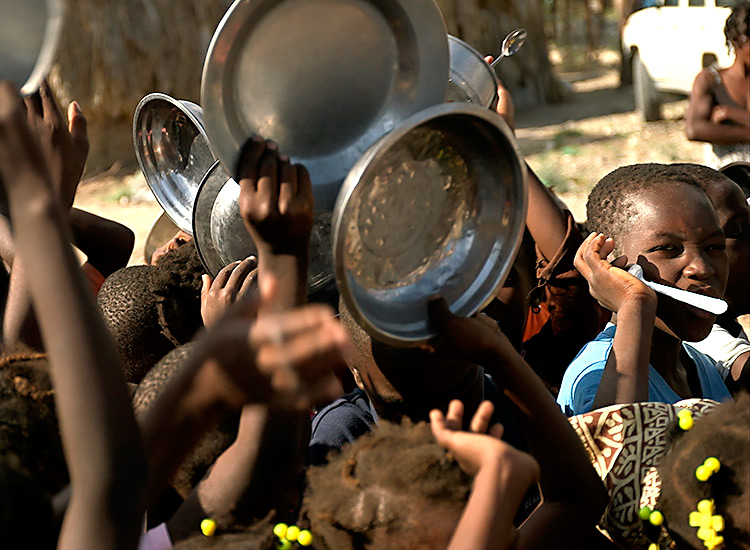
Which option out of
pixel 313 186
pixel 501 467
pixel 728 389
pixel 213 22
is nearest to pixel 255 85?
pixel 313 186

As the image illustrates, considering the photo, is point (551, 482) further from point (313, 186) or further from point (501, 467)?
point (313, 186)

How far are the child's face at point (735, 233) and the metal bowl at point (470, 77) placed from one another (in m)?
0.90

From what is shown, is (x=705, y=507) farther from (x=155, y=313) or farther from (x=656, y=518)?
(x=155, y=313)

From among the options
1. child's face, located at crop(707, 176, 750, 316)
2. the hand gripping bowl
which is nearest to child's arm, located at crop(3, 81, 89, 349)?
the hand gripping bowl

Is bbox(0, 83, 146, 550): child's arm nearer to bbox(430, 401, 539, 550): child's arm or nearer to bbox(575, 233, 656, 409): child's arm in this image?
bbox(430, 401, 539, 550): child's arm

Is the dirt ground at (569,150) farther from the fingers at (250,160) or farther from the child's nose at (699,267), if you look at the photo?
the fingers at (250,160)

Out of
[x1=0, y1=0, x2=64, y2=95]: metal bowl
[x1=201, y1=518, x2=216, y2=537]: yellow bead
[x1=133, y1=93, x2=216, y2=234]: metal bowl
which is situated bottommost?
[x1=201, y1=518, x2=216, y2=537]: yellow bead

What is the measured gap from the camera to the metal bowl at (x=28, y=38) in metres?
1.35

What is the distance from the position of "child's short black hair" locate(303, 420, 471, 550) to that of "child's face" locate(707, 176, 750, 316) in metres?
1.75

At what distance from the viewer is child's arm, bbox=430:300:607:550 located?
171 cm

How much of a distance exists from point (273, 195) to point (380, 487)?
1.71 ft

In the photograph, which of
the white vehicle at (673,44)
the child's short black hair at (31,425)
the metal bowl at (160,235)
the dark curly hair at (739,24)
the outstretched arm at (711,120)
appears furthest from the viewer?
the white vehicle at (673,44)

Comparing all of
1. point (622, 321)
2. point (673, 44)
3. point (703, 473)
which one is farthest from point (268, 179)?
point (673, 44)

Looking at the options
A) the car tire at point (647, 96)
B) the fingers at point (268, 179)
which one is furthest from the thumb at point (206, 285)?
the car tire at point (647, 96)
